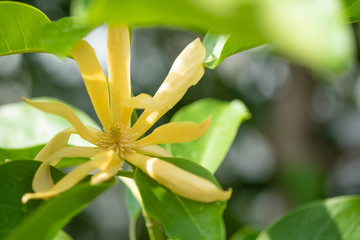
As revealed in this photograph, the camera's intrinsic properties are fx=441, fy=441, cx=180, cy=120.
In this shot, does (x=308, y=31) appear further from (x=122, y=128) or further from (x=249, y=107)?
(x=249, y=107)

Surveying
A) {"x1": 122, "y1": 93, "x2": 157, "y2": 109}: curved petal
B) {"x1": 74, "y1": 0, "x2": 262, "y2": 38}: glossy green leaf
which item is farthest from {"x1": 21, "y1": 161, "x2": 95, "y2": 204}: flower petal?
{"x1": 74, "y1": 0, "x2": 262, "y2": 38}: glossy green leaf

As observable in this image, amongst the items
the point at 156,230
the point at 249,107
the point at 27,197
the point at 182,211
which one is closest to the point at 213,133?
the point at 156,230

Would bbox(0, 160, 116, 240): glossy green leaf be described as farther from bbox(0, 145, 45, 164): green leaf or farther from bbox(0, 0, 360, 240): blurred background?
bbox(0, 0, 360, 240): blurred background

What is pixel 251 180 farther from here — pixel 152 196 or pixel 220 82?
pixel 152 196

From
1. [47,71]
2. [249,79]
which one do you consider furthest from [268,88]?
Answer: [47,71]

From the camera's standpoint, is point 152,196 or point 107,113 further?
point 107,113

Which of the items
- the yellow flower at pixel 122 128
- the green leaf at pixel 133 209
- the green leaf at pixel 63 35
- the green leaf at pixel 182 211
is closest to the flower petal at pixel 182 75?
the yellow flower at pixel 122 128
